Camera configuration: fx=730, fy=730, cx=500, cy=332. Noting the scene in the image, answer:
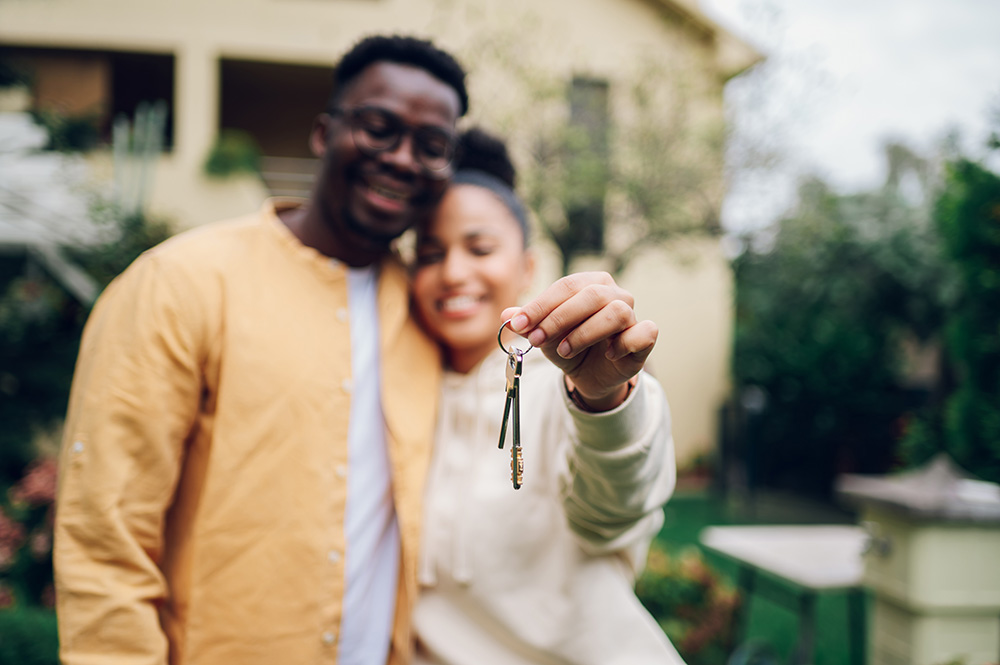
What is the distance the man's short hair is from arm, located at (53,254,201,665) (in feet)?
2.53

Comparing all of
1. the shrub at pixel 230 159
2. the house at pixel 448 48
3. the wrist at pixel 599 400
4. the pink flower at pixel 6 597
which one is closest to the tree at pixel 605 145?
the house at pixel 448 48

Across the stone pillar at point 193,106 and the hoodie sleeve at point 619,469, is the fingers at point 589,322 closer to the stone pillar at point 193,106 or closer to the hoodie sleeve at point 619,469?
the hoodie sleeve at point 619,469

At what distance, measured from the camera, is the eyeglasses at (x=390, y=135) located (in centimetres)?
189

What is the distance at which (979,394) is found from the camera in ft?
13.8

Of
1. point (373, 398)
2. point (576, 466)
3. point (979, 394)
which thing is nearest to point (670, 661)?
point (576, 466)

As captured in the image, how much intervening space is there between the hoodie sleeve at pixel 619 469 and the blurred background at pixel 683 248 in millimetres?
2006

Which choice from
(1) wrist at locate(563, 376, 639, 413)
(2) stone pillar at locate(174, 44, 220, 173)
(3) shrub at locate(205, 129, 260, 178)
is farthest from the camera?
(2) stone pillar at locate(174, 44, 220, 173)

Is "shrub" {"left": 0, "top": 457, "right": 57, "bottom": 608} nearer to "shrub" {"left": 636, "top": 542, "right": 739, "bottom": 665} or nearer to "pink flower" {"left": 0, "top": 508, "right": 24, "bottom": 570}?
"pink flower" {"left": 0, "top": 508, "right": 24, "bottom": 570}

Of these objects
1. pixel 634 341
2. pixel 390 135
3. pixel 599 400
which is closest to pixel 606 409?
pixel 599 400

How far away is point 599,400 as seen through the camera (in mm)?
1389

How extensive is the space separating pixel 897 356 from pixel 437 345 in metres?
10.6

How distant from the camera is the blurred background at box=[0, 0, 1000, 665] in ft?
12.4

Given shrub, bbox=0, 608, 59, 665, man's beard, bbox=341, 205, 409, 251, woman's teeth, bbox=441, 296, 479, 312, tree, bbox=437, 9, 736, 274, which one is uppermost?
tree, bbox=437, 9, 736, 274

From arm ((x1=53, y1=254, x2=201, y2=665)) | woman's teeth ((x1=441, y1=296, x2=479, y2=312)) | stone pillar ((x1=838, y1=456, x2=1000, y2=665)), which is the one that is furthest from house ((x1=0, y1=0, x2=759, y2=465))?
arm ((x1=53, y1=254, x2=201, y2=665))
